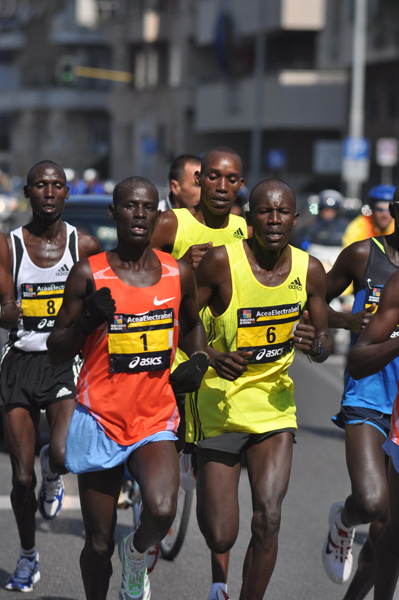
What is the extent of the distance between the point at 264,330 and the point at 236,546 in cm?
230

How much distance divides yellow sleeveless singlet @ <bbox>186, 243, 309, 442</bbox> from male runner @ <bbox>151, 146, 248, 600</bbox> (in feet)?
1.98

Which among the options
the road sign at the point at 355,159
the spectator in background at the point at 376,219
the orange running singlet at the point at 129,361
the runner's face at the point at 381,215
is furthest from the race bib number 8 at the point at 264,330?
the road sign at the point at 355,159

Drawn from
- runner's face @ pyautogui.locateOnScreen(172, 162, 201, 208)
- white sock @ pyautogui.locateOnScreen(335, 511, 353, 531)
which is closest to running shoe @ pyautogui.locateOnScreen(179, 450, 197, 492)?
white sock @ pyautogui.locateOnScreen(335, 511, 353, 531)

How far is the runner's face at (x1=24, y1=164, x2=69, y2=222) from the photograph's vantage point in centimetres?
646

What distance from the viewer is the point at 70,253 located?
21.3 ft

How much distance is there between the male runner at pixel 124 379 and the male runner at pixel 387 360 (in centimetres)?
70

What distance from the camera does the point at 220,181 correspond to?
20.6ft

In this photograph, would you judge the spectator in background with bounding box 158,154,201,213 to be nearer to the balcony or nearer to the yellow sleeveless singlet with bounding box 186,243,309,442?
the yellow sleeveless singlet with bounding box 186,243,309,442

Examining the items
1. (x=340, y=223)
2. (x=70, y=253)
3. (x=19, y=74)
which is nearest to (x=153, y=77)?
(x=19, y=74)

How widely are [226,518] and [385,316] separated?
3.94 feet

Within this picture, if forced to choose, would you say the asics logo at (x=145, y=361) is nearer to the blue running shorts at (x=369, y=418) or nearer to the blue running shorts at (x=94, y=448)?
the blue running shorts at (x=94, y=448)

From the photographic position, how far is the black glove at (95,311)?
4.94 meters

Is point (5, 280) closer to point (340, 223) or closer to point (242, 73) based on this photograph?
point (340, 223)

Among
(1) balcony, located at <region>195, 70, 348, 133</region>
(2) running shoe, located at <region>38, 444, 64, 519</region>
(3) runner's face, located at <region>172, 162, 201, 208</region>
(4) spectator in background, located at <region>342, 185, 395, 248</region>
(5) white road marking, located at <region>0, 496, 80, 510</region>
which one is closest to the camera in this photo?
(2) running shoe, located at <region>38, 444, 64, 519</region>
